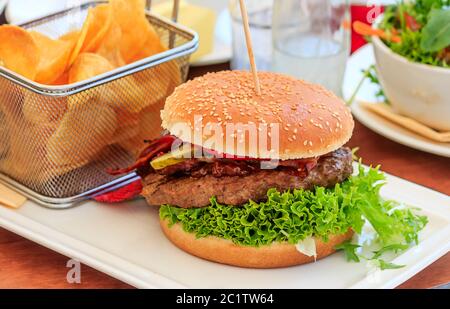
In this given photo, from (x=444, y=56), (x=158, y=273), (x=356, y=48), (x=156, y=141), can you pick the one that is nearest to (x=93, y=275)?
(x=158, y=273)

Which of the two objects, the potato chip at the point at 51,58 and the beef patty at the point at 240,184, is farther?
the potato chip at the point at 51,58

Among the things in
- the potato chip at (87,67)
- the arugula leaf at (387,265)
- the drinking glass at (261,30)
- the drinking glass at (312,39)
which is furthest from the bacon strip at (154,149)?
the drinking glass at (261,30)

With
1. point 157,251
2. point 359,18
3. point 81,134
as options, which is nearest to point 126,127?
point 81,134

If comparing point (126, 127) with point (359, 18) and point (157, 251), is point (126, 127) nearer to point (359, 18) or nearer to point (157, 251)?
point (157, 251)

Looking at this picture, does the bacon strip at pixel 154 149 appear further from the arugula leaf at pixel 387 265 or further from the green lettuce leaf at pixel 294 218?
the arugula leaf at pixel 387 265

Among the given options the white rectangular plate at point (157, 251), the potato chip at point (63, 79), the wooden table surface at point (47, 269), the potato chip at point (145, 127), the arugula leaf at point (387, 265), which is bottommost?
the wooden table surface at point (47, 269)

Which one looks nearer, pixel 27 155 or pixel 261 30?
pixel 27 155

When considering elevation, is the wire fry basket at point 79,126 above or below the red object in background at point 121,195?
above

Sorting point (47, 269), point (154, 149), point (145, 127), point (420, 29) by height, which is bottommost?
point (47, 269)

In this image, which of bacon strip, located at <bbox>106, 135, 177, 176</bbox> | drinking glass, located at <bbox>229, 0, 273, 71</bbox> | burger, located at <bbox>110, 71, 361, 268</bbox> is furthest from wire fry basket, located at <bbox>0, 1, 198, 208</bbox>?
drinking glass, located at <bbox>229, 0, 273, 71</bbox>
